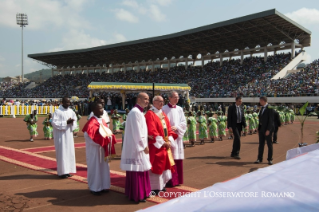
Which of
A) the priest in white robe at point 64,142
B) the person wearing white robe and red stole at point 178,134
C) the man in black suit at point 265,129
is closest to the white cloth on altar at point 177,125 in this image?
the person wearing white robe and red stole at point 178,134

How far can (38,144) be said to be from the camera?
1097 cm

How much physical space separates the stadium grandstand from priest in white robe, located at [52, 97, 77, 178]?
2686 centimetres

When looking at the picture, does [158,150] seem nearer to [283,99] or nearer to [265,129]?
[265,129]

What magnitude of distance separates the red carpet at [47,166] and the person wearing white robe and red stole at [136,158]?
1.06 ft

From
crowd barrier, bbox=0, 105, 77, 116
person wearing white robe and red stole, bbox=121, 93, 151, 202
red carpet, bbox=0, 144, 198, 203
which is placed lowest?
red carpet, bbox=0, 144, 198, 203

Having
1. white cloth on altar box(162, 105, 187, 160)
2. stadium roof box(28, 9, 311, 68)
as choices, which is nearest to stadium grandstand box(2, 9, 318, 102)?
Result: stadium roof box(28, 9, 311, 68)

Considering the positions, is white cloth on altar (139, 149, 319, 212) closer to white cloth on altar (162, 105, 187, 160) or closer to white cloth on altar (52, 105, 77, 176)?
white cloth on altar (162, 105, 187, 160)

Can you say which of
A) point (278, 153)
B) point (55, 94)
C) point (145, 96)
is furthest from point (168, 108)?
point (55, 94)

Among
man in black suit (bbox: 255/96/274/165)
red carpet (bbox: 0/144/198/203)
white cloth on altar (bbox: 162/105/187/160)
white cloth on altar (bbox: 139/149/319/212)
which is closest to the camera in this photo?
white cloth on altar (bbox: 139/149/319/212)

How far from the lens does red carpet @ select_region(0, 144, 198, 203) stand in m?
5.14

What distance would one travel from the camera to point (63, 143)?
6117mm

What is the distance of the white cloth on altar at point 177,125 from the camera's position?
555cm

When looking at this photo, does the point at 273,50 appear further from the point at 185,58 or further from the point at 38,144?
the point at 38,144

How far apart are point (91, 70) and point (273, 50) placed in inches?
1395
